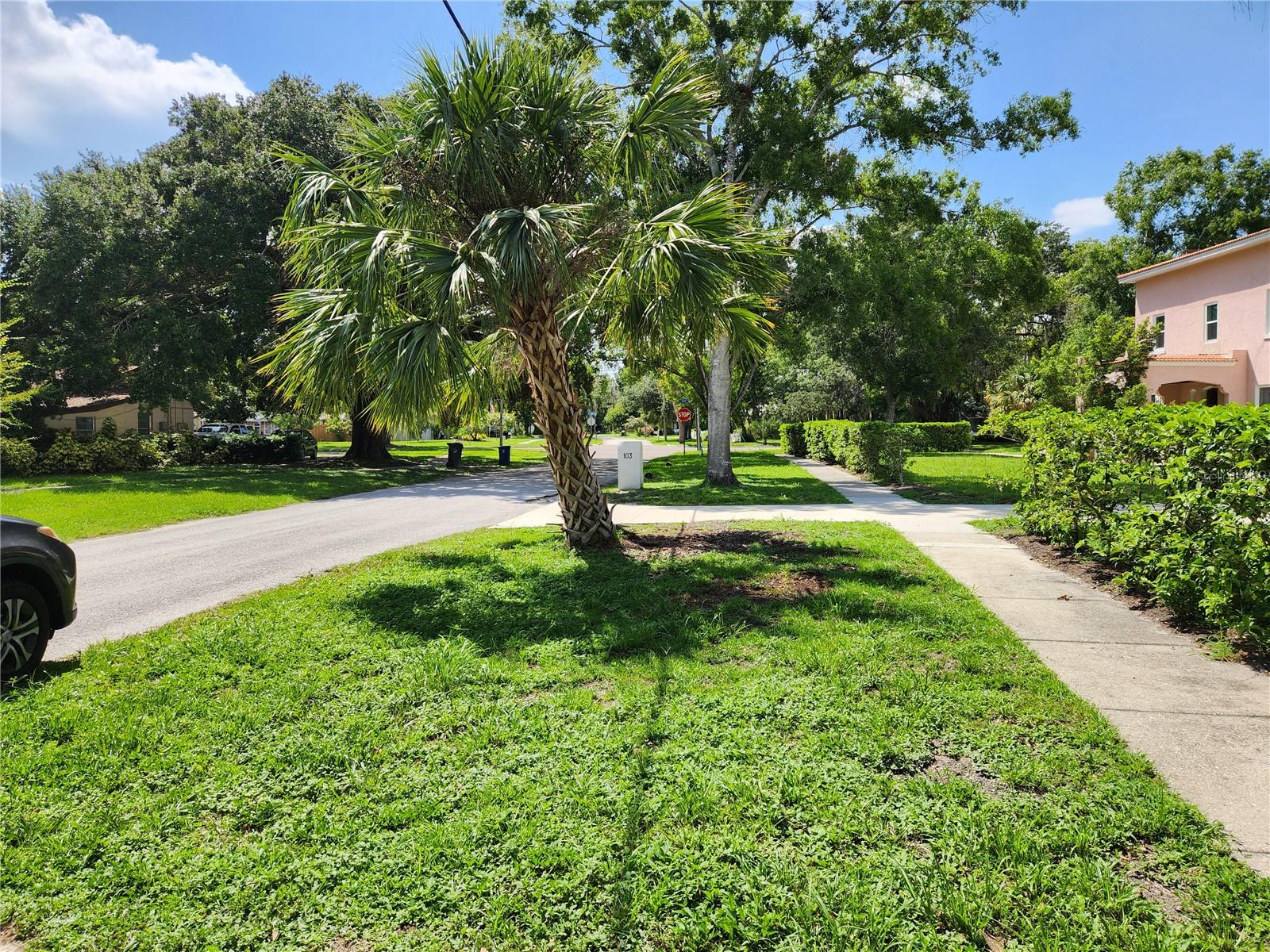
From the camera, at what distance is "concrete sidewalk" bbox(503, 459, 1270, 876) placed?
9.93ft

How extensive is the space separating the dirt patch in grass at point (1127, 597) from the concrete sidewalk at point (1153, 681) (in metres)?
0.09

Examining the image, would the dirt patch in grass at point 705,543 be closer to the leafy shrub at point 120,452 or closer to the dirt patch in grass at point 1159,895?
the dirt patch in grass at point 1159,895

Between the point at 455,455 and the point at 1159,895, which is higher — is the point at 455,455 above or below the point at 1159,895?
above

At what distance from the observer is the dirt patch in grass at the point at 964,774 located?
10.1 feet

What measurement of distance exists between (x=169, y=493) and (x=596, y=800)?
17.1 metres

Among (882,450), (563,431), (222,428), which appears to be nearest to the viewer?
(563,431)

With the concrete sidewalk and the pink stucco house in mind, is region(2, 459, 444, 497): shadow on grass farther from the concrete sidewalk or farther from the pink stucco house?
the pink stucco house

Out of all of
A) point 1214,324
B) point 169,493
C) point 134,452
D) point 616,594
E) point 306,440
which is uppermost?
point 1214,324

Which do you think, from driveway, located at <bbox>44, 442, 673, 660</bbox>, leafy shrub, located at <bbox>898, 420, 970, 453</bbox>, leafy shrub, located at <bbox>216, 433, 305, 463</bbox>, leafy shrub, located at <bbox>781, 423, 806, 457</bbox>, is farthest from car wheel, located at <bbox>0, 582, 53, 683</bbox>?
leafy shrub, located at <bbox>898, 420, 970, 453</bbox>

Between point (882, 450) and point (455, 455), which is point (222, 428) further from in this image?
point (882, 450)

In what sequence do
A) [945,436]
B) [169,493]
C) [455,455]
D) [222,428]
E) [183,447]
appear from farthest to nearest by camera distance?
[222,428] → [945,436] → [455,455] → [183,447] → [169,493]

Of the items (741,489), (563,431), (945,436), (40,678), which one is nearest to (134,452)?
(741,489)

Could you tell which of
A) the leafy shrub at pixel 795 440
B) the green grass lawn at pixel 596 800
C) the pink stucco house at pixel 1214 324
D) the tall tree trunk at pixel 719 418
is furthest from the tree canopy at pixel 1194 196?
the green grass lawn at pixel 596 800

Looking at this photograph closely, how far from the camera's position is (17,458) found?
20.1m
